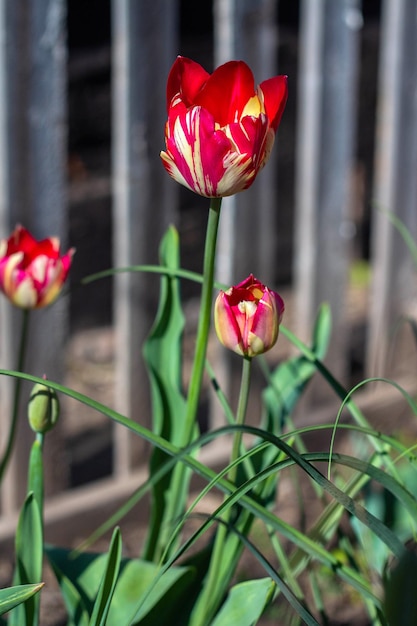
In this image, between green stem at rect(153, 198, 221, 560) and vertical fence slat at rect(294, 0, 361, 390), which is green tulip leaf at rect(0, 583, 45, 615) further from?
vertical fence slat at rect(294, 0, 361, 390)

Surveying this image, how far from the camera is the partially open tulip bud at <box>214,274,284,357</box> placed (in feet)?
2.70

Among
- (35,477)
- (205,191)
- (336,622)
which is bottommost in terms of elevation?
(336,622)

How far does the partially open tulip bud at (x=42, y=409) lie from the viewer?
882mm

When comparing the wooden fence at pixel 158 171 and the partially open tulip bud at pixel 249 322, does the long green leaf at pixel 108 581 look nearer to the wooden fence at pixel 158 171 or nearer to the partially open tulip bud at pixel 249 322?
the partially open tulip bud at pixel 249 322

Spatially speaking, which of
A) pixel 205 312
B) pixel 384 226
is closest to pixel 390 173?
pixel 384 226

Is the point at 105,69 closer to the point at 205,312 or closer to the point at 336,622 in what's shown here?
the point at 336,622

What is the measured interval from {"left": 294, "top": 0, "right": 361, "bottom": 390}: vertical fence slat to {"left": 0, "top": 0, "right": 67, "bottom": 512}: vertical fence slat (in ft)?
2.05

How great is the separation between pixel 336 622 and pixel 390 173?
116cm

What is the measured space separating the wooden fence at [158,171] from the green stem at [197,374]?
0.56 m

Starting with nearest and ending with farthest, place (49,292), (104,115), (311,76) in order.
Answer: (49,292)
(311,76)
(104,115)

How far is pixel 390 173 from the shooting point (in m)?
2.39

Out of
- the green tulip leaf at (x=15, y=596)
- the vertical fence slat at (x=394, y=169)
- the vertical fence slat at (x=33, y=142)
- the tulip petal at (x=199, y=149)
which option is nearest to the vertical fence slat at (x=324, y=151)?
the vertical fence slat at (x=394, y=169)

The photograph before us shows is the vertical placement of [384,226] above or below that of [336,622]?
above

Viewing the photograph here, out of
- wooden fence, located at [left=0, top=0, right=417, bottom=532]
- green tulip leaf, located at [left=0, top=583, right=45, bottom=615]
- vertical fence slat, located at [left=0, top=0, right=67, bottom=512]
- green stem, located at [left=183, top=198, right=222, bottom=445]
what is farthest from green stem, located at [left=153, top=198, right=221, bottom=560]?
vertical fence slat, located at [left=0, top=0, right=67, bottom=512]
